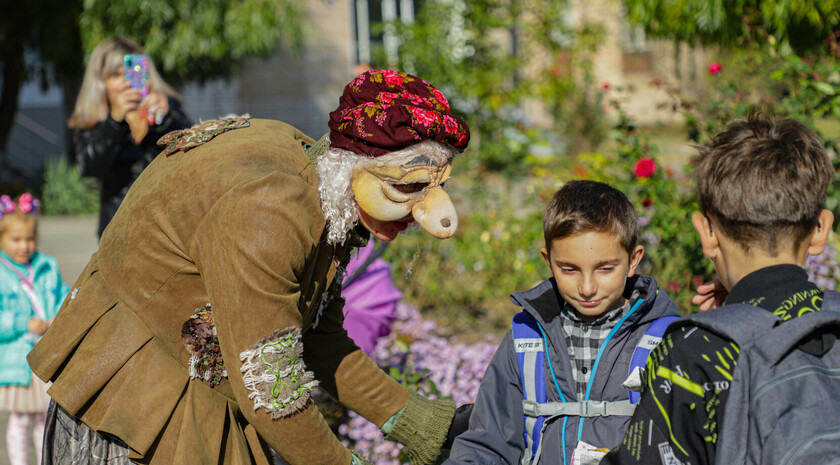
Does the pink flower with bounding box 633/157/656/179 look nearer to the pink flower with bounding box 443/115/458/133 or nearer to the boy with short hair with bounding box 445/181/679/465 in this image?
the boy with short hair with bounding box 445/181/679/465

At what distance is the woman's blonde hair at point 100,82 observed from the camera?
11.6ft

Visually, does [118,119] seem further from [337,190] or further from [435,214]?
[435,214]

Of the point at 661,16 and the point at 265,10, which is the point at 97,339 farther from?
the point at 265,10

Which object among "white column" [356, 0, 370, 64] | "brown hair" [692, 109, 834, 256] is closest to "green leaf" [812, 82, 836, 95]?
"brown hair" [692, 109, 834, 256]

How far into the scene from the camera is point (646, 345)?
80.7 inches

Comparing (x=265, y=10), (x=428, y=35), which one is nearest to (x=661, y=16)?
(x=428, y=35)

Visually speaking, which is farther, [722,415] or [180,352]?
[180,352]

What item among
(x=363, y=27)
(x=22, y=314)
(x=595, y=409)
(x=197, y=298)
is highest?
(x=363, y=27)

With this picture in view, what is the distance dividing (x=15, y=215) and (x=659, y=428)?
339 centimetres

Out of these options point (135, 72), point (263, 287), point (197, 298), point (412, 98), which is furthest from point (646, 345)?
point (135, 72)

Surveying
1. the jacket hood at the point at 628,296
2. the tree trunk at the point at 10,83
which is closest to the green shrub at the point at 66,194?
the tree trunk at the point at 10,83

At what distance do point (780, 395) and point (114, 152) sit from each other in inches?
120

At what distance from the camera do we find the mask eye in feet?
6.01

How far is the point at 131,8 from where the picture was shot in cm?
1040
